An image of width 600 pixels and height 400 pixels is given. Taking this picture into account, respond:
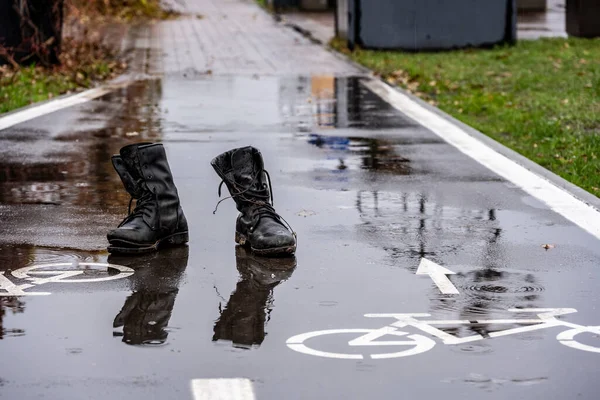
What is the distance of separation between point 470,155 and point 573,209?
2.60 metres

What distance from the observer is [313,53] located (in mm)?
23234

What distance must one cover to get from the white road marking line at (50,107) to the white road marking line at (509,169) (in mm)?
3834

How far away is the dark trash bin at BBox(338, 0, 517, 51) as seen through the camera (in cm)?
A: 2292

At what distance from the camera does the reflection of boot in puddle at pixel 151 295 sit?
17.5 ft

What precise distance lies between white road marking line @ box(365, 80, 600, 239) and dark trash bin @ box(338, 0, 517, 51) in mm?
7735

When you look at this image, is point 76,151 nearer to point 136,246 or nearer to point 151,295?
point 136,246

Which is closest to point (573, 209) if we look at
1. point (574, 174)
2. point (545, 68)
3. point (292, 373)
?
point (574, 174)

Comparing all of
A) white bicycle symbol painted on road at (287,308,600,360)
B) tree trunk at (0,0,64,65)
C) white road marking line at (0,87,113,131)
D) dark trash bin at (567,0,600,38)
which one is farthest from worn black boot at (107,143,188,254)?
dark trash bin at (567,0,600,38)

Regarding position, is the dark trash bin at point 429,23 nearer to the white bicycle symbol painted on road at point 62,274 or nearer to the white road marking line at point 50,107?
the white road marking line at point 50,107

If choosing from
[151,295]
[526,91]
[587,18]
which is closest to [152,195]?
[151,295]

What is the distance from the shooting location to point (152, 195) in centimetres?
715

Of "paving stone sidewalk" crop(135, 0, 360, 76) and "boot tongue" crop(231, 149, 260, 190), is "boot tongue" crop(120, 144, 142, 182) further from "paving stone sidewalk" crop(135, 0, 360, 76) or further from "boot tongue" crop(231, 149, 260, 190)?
"paving stone sidewalk" crop(135, 0, 360, 76)

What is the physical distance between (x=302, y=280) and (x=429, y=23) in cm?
1724

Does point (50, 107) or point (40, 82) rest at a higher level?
point (40, 82)
